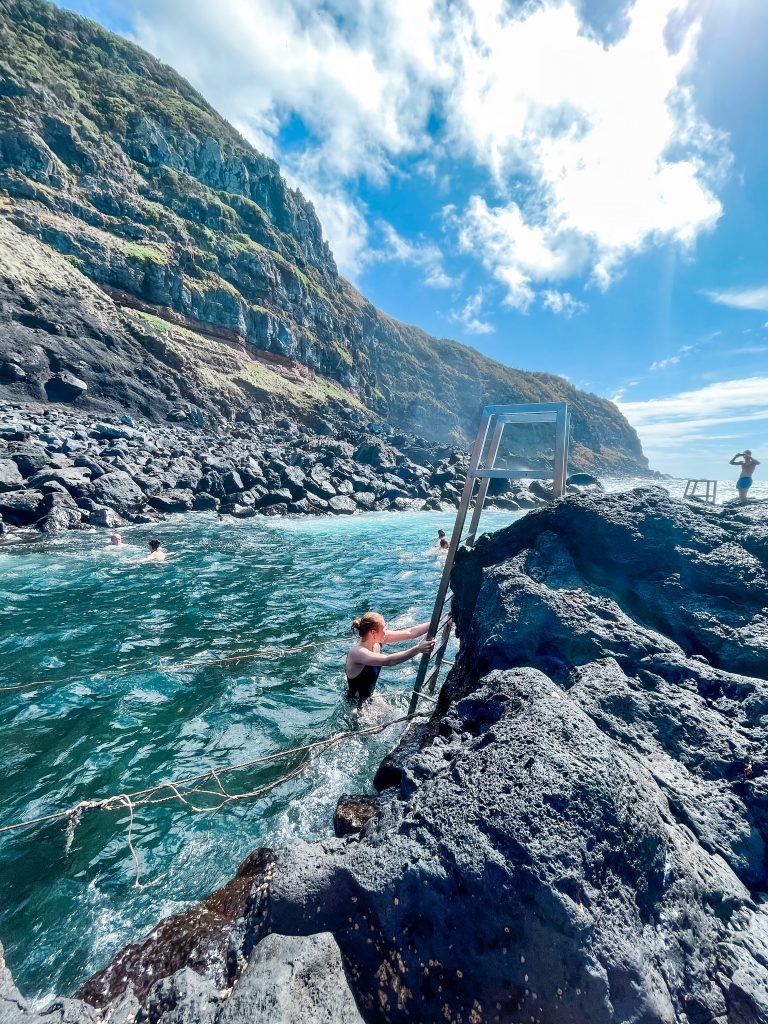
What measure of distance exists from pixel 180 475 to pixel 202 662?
52.4 ft

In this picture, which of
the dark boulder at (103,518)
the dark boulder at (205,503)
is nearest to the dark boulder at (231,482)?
the dark boulder at (205,503)

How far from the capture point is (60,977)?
2490 millimetres

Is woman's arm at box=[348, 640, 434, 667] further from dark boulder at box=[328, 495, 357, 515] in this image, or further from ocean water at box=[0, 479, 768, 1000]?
dark boulder at box=[328, 495, 357, 515]

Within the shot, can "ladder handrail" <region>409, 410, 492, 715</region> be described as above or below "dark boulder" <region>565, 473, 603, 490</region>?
below

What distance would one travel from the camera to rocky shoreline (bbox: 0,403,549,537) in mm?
14640

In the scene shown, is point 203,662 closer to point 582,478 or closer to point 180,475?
point 180,475

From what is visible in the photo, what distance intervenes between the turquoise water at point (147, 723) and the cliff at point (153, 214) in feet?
80.8

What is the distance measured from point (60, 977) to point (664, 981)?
3303mm

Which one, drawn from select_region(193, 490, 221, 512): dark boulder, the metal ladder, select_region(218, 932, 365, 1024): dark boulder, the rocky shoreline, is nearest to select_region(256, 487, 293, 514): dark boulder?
the rocky shoreline

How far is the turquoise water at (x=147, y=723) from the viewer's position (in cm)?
298

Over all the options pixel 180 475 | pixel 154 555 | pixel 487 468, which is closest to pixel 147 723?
pixel 487 468

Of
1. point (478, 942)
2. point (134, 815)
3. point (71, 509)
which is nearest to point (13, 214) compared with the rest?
point (71, 509)

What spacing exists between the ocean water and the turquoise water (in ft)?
0.05

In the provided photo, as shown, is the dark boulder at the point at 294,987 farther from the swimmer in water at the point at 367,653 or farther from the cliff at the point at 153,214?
the cliff at the point at 153,214
